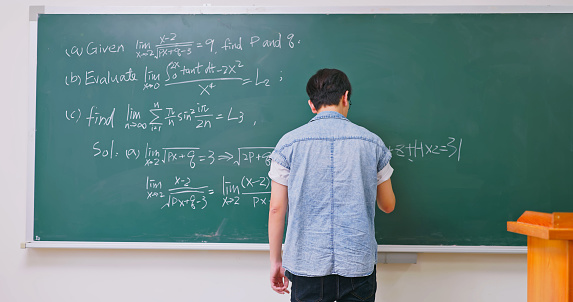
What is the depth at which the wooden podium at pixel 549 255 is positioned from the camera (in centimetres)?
124

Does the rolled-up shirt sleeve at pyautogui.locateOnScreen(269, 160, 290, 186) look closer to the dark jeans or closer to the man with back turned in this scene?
the man with back turned

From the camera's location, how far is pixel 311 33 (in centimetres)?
230

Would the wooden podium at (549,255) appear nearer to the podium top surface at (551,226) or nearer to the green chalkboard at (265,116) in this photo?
the podium top surface at (551,226)

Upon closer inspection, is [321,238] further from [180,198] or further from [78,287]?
[78,287]

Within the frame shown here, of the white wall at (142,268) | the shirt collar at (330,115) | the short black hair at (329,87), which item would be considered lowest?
the white wall at (142,268)

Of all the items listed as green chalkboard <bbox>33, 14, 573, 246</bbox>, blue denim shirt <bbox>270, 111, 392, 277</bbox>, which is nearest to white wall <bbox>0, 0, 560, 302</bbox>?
green chalkboard <bbox>33, 14, 573, 246</bbox>

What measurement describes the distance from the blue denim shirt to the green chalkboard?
0.68m

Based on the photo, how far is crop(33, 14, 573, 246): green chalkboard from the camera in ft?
7.39

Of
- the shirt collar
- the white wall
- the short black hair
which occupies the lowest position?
the white wall

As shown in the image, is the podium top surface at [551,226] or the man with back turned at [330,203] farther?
the man with back turned at [330,203]

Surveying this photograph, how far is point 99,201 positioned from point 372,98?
158cm

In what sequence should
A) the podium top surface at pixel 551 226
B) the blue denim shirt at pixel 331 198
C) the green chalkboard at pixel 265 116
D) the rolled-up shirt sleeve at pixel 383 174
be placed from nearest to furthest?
1. the podium top surface at pixel 551 226
2. the blue denim shirt at pixel 331 198
3. the rolled-up shirt sleeve at pixel 383 174
4. the green chalkboard at pixel 265 116

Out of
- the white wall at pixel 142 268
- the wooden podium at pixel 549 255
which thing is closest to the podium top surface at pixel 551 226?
the wooden podium at pixel 549 255

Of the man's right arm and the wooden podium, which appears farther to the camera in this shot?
the man's right arm
